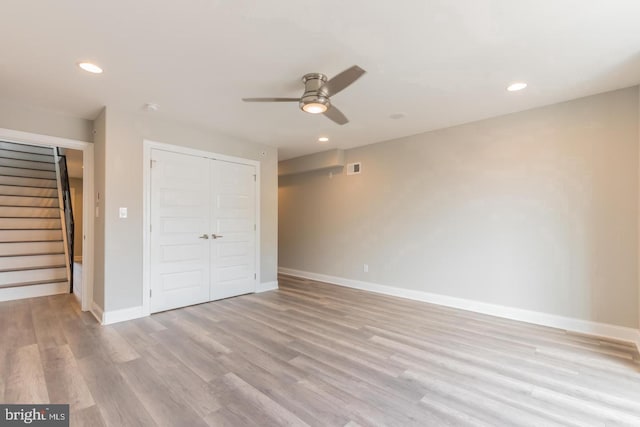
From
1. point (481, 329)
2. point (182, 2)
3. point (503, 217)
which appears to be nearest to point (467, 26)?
point (182, 2)

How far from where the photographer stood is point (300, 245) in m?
6.52

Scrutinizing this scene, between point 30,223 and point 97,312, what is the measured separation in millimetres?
3332

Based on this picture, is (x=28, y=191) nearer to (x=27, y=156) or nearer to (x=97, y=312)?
(x=27, y=156)

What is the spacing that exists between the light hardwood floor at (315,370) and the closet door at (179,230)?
1.38 ft

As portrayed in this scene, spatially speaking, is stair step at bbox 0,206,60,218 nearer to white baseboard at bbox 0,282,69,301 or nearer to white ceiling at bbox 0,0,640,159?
white baseboard at bbox 0,282,69,301

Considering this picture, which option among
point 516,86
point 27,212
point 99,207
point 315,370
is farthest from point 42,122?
point 516,86

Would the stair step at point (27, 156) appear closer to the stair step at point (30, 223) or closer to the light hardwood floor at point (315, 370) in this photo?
the stair step at point (30, 223)

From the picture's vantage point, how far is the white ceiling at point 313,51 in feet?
6.26

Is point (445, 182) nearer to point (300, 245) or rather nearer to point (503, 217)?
point (503, 217)

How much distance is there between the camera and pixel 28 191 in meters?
5.87

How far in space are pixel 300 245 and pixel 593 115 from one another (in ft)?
16.7

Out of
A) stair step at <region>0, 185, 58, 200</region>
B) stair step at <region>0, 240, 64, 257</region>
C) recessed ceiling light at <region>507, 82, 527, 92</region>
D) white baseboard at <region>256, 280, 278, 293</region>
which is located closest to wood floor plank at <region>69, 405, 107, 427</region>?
white baseboard at <region>256, 280, 278, 293</region>

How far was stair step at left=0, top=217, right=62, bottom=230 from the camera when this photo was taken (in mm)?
5207

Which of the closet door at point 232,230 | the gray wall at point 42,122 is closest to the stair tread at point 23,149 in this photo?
the gray wall at point 42,122
